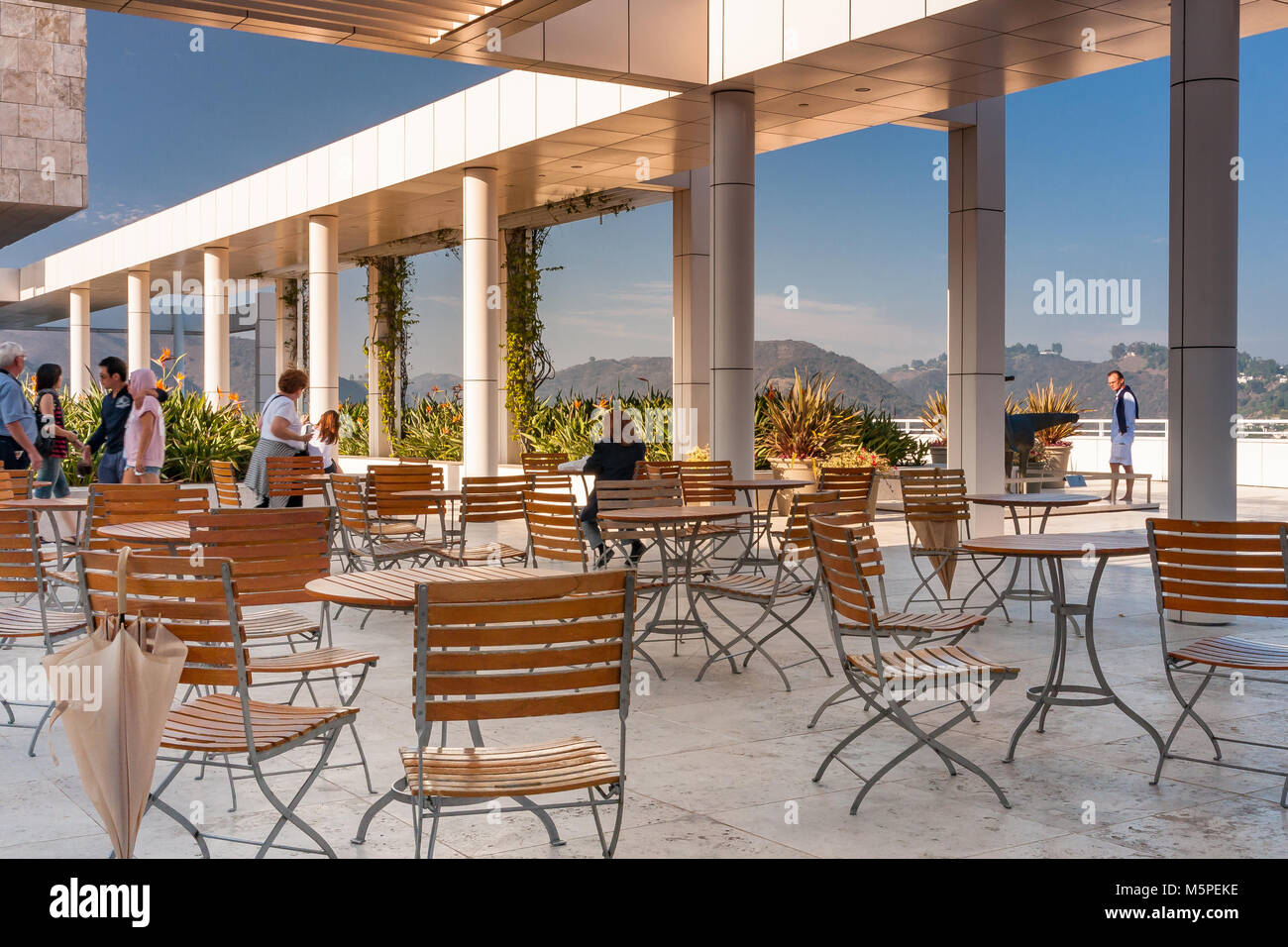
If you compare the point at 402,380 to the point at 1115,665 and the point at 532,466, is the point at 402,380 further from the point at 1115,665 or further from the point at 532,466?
the point at 1115,665

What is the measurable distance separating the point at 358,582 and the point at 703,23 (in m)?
7.68

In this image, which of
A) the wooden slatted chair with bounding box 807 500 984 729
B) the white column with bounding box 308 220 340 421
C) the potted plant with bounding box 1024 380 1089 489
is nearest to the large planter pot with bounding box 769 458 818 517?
the potted plant with bounding box 1024 380 1089 489

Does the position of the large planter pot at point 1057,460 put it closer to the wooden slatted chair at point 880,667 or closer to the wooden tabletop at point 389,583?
the wooden slatted chair at point 880,667

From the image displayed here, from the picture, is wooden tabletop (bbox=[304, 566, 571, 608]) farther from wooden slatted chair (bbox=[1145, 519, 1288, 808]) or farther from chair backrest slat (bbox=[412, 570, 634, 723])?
wooden slatted chair (bbox=[1145, 519, 1288, 808])

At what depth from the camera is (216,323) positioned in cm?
2106

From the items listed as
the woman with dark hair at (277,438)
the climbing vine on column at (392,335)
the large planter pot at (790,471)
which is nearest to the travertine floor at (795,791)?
the woman with dark hair at (277,438)

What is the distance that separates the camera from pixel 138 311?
2430 centimetres

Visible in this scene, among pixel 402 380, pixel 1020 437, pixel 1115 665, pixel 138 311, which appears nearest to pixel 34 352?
pixel 138 311

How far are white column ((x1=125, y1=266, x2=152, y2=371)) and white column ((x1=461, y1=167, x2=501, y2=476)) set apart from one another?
512 inches

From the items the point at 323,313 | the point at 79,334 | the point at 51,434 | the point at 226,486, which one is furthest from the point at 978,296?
the point at 79,334

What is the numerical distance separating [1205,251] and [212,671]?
20.7ft

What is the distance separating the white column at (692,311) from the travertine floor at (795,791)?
8812mm

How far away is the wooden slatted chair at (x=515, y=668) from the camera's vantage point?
2.73 meters

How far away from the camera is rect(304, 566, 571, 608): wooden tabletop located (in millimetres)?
3463
